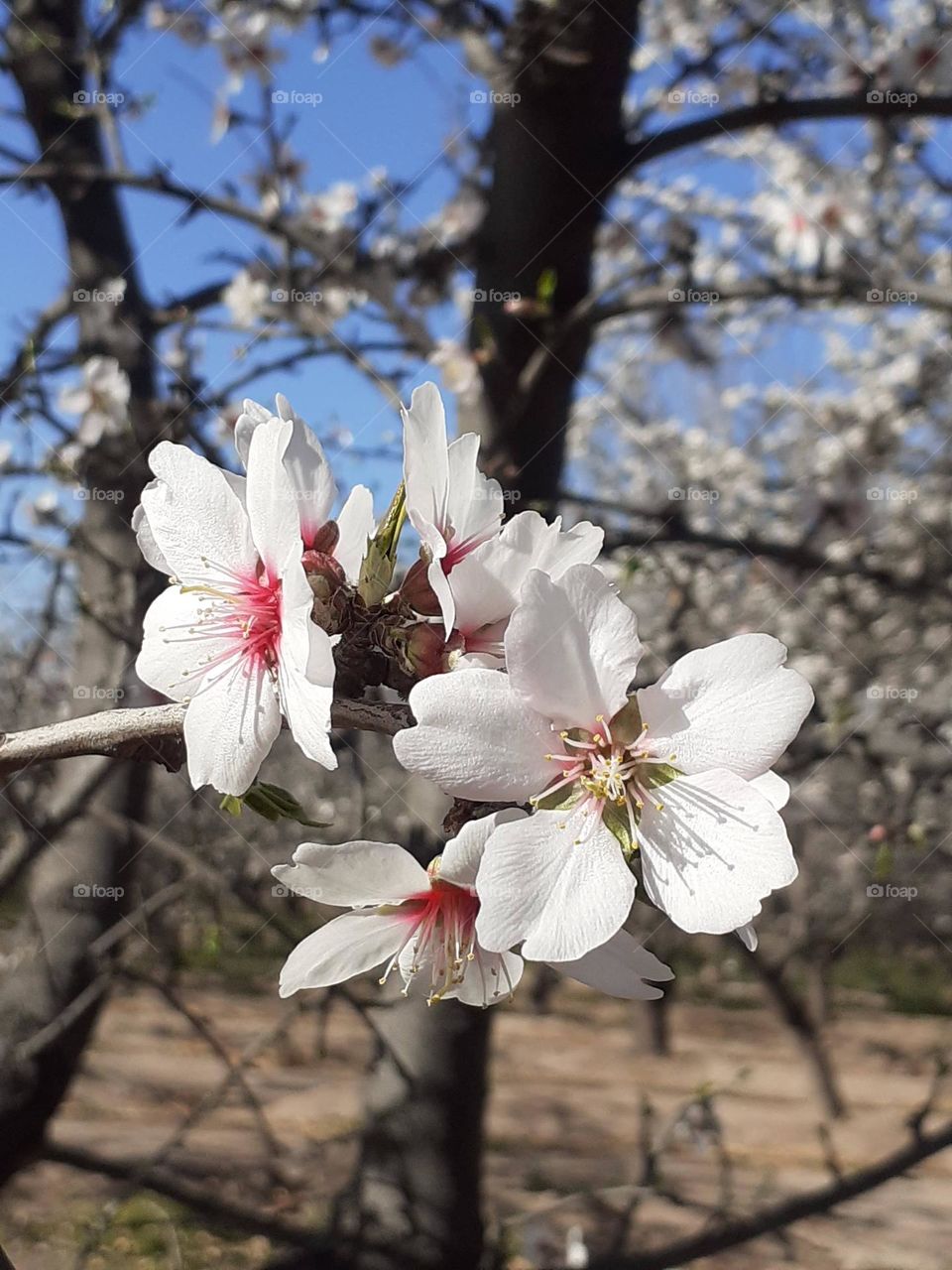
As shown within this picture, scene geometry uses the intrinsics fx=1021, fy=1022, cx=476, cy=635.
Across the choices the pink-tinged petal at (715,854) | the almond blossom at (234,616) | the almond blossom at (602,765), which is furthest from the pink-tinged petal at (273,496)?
the pink-tinged petal at (715,854)

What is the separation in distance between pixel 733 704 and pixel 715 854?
64mm

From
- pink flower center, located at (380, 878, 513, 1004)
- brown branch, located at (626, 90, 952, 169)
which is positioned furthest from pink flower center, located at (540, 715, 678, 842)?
brown branch, located at (626, 90, 952, 169)

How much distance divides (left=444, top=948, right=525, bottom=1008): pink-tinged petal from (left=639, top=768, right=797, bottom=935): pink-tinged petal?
0.12m

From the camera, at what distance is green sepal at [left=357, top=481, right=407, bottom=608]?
0.49 meters

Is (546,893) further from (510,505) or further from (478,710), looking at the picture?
(510,505)

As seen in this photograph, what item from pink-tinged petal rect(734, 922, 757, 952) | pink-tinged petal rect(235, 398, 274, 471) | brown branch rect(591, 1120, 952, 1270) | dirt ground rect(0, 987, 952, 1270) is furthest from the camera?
dirt ground rect(0, 987, 952, 1270)

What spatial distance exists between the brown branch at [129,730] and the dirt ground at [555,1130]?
1529 millimetres

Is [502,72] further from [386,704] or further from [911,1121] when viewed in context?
[911,1121]

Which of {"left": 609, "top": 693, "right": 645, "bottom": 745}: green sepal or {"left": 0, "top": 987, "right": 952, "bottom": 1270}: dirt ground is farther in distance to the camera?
{"left": 0, "top": 987, "right": 952, "bottom": 1270}: dirt ground

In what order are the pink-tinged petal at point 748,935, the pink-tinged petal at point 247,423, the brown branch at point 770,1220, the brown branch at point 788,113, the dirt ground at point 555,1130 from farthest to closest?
the dirt ground at point 555,1130
the brown branch at point 770,1220
the brown branch at point 788,113
the pink-tinged petal at point 247,423
the pink-tinged petal at point 748,935

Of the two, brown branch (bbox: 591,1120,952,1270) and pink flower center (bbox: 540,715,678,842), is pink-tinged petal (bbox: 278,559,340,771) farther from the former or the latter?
brown branch (bbox: 591,1120,952,1270)

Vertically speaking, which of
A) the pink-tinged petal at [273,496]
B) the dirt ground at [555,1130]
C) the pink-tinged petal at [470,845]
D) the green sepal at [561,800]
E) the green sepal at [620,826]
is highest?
the pink-tinged petal at [273,496]

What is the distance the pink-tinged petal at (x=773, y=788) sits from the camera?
426 millimetres

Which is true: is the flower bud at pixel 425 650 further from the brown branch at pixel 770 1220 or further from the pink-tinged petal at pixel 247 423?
the brown branch at pixel 770 1220
